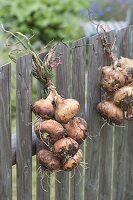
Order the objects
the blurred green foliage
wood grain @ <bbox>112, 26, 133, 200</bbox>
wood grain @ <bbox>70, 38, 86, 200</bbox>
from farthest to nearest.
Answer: the blurred green foliage → wood grain @ <bbox>112, 26, 133, 200</bbox> → wood grain @ <bbox>70, 38, 86, 200</bbox>

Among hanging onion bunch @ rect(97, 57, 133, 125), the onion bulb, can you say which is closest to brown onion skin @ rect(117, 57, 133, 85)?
hanging onion bunch @ rect(97, 57, 133, 125)

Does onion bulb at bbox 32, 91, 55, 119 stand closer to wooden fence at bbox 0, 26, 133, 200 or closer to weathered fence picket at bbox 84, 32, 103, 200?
wooden fence at bbox 0, 26, 133, 200

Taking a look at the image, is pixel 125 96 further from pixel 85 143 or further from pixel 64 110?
pixel 85 143

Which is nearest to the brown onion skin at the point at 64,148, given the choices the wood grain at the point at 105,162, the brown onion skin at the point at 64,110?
the brown onion skin at the point at 64,110

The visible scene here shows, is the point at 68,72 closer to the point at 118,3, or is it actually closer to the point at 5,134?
the point at 5,134

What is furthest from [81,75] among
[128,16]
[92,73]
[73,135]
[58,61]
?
[128,16]

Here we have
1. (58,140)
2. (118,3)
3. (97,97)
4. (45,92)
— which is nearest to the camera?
(58,140)
